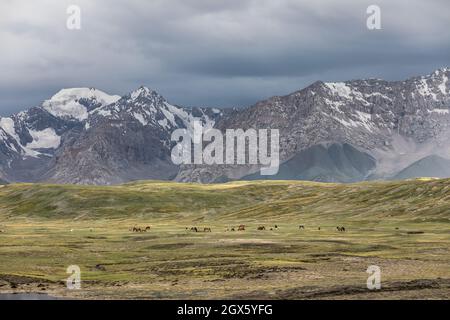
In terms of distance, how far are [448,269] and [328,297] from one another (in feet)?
87.8

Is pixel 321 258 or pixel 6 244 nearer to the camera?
pixel 321 258

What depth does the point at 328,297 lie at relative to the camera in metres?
71.6

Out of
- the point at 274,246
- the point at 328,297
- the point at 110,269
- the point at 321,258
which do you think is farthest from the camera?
the point at 274,246

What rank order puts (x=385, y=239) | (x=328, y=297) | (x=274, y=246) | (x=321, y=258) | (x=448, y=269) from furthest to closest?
(x=385, y=239) < (x=274, y=246) < (x=321, y=258) < (x=448, y=269) < (x=328, y=297)
